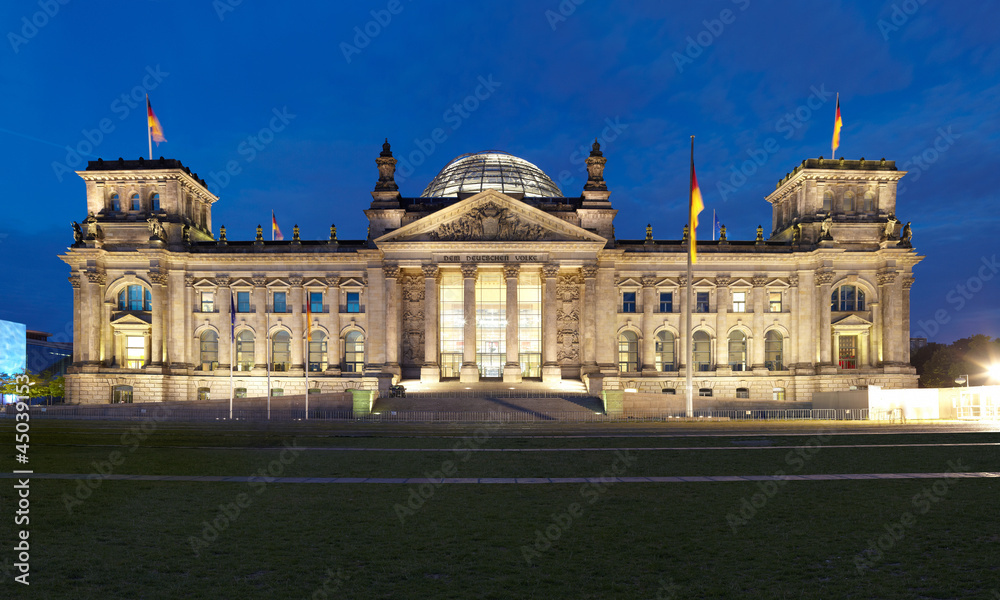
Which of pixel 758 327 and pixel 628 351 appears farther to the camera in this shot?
pixel 628 351

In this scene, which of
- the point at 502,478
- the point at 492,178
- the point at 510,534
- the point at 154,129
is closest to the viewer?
the point at 510,534

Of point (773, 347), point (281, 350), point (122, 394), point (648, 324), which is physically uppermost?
point (648, 324)

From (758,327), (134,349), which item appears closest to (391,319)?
(134,349)

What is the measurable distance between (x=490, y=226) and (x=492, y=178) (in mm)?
18559

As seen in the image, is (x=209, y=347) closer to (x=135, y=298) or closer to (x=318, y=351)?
(x=135, y=298)

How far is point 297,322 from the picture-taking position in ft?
A: 229

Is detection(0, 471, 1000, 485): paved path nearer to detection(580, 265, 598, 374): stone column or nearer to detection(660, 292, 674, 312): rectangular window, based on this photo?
detection(580, 265, 598, 374): stone column

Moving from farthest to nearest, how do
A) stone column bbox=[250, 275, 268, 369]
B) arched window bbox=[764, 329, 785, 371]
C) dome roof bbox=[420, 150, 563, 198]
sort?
1. dome roof bbox=[420, 150, 563, 198]
2. arched window bbox=[764, 329, 785, 371]
3. stone column bbox=[250, 275, 268, 369]

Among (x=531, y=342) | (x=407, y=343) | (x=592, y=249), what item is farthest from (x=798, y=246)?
(x=407, y=343)

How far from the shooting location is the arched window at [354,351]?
70.3 m

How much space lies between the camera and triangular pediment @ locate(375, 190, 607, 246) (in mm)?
63094

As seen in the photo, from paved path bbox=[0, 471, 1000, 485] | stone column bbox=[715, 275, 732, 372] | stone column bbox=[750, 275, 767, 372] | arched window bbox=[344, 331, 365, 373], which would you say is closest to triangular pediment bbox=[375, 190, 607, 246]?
arched window bbox=[344, 331, 365, 373]

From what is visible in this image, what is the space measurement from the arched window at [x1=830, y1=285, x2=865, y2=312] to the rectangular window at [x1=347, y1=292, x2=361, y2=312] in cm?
5400

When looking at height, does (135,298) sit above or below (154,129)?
below
